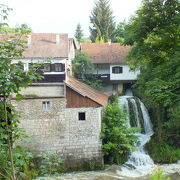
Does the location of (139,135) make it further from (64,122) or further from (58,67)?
(58,67)

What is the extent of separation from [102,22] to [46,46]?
19.8 m

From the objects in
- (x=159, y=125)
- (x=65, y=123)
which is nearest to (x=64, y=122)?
(x=65, y=123)

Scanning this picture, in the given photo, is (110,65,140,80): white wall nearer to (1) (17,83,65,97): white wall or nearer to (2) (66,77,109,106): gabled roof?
(2) (66,77,109,106): gabled roof

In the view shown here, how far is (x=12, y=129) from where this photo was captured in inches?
150

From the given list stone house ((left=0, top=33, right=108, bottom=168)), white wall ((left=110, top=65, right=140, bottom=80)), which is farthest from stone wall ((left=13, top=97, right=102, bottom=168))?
white wall ((left=110, top=65, right=140, bottom=80))

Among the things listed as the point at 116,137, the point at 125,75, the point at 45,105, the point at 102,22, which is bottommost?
the point at 116,137

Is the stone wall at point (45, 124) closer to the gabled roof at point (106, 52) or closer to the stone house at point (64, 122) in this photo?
the stone house at point (64, 122)

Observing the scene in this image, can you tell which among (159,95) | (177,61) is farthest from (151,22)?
(159,95)

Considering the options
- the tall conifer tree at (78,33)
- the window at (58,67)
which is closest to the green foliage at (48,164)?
the window at (58,67)

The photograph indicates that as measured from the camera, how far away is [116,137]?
1586cm

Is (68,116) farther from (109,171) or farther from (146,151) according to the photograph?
(146,151)

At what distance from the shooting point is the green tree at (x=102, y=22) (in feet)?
128

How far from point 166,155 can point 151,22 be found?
29.1 feet

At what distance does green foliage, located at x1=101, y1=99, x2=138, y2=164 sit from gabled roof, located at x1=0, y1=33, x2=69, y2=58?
7300 millimetres
